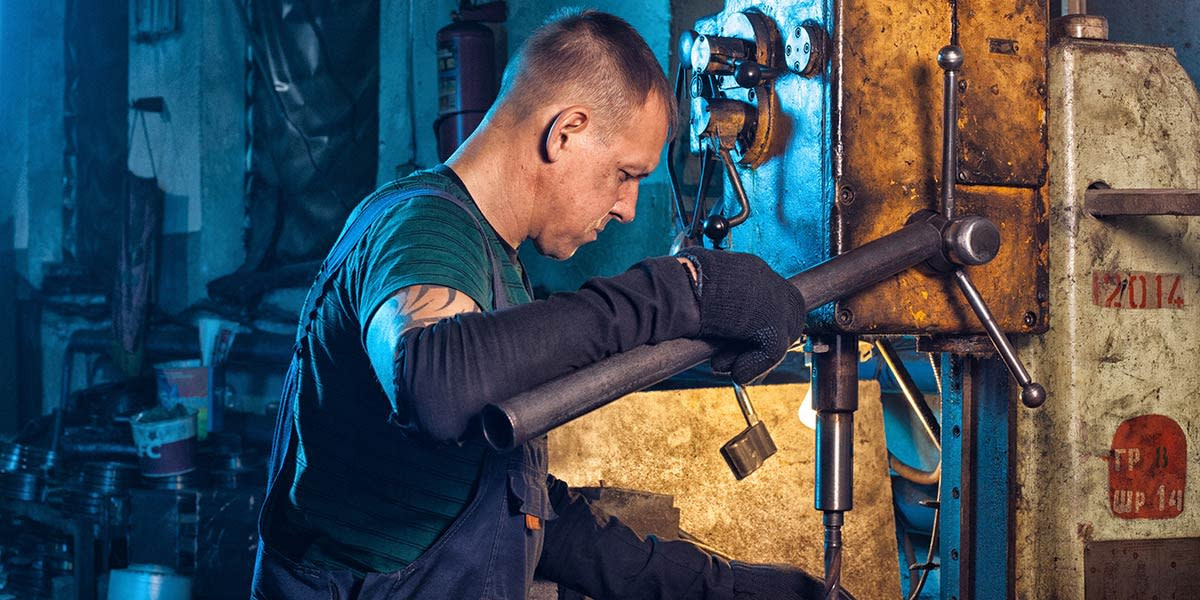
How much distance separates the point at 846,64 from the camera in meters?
1.20

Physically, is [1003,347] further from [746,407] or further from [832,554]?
[746,407]

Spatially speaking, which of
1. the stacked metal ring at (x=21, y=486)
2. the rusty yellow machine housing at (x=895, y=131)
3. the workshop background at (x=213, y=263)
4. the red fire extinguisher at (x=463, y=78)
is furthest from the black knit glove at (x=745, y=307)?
the stacked metal ring at (x=21, y=486)

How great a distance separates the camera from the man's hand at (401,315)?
3.15 ft

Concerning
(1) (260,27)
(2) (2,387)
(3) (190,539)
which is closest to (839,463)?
(3) (190,539)

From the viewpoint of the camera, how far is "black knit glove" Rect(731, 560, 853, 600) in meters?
1.44

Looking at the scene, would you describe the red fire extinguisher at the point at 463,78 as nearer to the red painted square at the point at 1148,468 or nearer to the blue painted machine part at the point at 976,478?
the blue painted machine part at the point at 976,478

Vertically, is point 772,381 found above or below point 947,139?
below

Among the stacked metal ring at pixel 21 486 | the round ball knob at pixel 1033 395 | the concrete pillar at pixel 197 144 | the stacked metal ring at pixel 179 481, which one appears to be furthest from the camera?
the concrete pillar at pixel 197 144

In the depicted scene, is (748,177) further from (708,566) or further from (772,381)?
(772,381)

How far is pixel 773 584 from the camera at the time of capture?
4.80 ft

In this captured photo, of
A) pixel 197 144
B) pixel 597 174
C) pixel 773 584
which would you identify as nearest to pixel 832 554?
pixel 773 584

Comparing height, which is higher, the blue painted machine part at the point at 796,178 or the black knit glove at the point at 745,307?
the blue painted machine part at the point at 796,178

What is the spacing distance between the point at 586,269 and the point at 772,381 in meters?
0.82

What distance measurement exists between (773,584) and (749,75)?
26.3 inches
